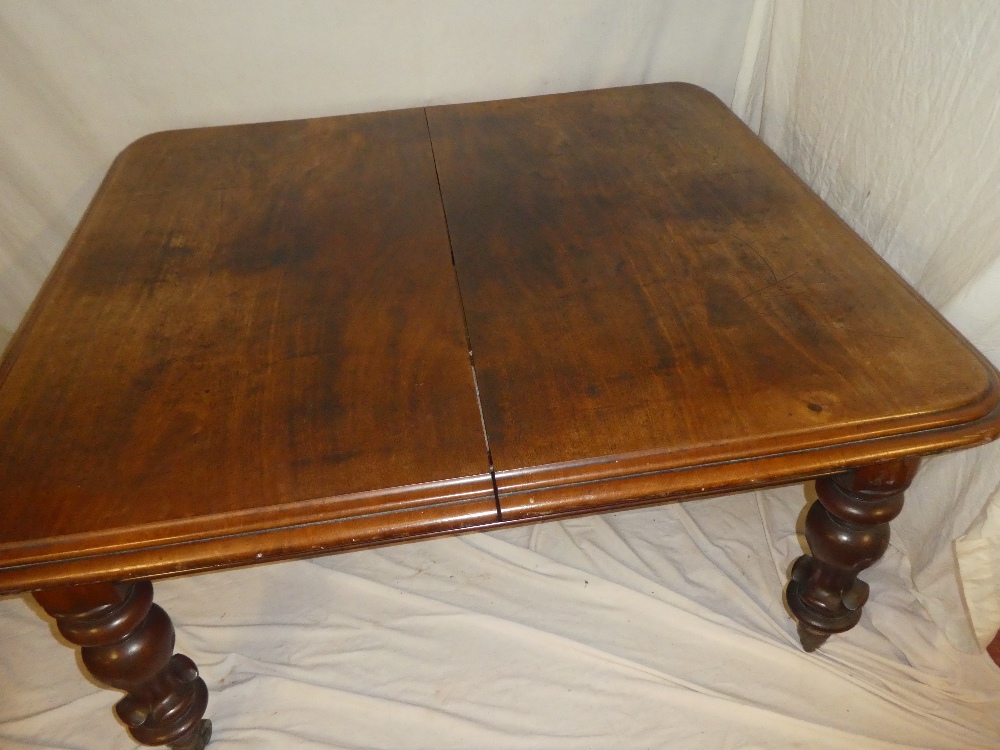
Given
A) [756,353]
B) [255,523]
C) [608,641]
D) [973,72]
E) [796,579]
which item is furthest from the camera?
[608,641]

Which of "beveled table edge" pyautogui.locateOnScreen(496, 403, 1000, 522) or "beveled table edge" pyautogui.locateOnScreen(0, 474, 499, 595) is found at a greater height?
"beveled table edge" pyautogui.locateOnScreen(0, 474, 499, 595)

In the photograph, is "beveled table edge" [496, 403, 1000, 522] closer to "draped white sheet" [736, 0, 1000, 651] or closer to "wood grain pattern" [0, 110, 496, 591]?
"wood grain pattern" [0, 110, 496, 591]

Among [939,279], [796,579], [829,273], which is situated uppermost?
[829,273]

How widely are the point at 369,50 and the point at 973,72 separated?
87 centimetres

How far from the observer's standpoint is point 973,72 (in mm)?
827

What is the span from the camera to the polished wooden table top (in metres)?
0.61

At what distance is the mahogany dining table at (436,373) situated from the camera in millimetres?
614

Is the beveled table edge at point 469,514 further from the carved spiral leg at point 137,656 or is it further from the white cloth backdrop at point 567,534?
the white cloth backdrop at point 567,534

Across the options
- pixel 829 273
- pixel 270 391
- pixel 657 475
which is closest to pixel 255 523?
pixel 270 391

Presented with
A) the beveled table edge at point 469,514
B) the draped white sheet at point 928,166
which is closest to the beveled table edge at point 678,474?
the beveled table edge at point 469,514

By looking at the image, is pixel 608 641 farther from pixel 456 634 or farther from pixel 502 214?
pixel 502 214

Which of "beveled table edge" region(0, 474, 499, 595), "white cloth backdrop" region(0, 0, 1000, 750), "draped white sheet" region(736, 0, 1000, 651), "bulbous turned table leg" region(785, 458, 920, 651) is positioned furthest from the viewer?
"white cloth backdrop" region(0, 0, 1000, 750)

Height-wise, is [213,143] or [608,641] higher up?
[213,143]

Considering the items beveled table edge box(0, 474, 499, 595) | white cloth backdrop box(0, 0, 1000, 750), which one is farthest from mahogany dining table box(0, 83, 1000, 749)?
white cloth backdrop box(0, 0, 1000, 750)
